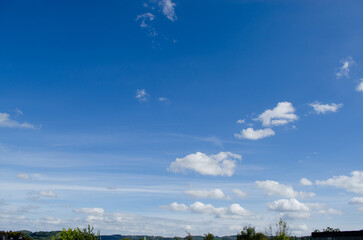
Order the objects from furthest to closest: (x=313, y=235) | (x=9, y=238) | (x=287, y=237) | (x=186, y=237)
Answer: (x=9, y=238)
(x=313, y=235)
(x=186, y=237)
(x=287, y=237)

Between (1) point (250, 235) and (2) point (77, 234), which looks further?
(1) point (250, 235)

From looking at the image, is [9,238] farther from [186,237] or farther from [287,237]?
[287,237]

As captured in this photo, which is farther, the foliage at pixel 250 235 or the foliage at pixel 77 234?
the foliage at pixel 250 235

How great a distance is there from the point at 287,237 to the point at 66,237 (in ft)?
99.3

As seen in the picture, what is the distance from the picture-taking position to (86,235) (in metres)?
47.3

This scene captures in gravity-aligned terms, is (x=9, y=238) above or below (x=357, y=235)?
below

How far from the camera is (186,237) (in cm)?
6550

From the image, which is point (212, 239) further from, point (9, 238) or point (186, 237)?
point (9, 238)

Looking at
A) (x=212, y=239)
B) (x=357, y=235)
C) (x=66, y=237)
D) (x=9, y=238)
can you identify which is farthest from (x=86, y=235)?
(x=9, y=238)

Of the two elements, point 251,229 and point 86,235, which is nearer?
point 86,235

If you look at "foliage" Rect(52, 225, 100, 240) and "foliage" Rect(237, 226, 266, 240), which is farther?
"foliage" Rect(237, 226, 266, 240)

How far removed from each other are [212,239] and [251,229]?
10431 mm

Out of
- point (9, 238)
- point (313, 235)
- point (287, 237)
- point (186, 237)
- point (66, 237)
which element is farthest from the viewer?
point (9, 238)

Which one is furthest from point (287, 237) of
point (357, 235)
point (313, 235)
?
point (313, 235)
